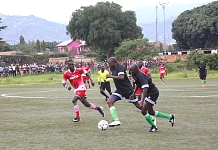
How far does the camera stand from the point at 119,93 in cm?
1237

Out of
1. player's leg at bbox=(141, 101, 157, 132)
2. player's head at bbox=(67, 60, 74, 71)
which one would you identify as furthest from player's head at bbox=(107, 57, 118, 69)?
player's head at bbox=(67, 60, 74, 71)

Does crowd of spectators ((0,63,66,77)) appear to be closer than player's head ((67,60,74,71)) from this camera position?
No

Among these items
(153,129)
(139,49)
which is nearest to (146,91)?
(153,129)

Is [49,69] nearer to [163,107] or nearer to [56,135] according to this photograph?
[163,107]

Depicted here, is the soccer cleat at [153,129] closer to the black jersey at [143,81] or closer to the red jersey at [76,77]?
the black jersey at [143,81]

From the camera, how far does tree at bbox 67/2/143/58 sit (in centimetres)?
7288

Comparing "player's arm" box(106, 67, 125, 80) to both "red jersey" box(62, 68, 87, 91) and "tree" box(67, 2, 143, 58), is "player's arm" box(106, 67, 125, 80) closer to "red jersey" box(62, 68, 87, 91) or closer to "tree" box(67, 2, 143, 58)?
"red jersey" box(62, 68, 87, 91)

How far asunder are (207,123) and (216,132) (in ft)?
5.28

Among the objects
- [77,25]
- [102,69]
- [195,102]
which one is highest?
[77,25]

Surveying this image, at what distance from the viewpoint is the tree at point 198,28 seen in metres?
77.2

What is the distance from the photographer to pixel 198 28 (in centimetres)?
7819

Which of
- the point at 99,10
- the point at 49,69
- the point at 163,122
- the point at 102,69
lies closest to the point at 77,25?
the point at 99,10

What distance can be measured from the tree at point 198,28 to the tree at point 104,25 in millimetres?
10117

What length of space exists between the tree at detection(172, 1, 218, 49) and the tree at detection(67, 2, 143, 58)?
10.1 metres
